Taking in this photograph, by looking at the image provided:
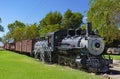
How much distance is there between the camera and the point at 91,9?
36.0m

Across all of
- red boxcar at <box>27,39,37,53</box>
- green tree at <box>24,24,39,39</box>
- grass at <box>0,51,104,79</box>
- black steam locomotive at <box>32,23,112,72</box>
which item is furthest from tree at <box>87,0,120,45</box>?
green tree at <box>24,24,39,39</box>

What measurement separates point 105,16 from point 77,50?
11.1m

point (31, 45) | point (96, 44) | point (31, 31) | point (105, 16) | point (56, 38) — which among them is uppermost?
point (31, 31)

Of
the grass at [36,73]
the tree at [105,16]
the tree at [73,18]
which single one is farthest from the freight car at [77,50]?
the tree at [73,18]

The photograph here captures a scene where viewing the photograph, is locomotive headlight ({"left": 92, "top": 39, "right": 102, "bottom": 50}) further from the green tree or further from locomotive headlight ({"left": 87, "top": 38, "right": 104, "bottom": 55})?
the green tree

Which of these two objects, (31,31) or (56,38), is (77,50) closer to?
(56,38)

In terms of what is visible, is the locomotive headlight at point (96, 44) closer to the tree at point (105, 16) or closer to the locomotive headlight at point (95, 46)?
the locomotive headlight at point (95, 46)

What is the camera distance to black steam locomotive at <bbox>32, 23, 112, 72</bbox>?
22.3 metres

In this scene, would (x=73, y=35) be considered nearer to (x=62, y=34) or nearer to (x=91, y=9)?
(x=62, y=34)

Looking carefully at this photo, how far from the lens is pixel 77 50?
24.0 meters

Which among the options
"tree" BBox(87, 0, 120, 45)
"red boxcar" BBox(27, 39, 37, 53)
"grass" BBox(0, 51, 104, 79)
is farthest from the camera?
"red boxcar" BBox(27, 39, 37, 53)

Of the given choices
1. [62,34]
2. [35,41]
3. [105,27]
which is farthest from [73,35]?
[35,41]

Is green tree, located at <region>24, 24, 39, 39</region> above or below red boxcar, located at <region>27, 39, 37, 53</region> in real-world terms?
above

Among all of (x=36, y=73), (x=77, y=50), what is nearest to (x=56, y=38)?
(x=77, y=50)
